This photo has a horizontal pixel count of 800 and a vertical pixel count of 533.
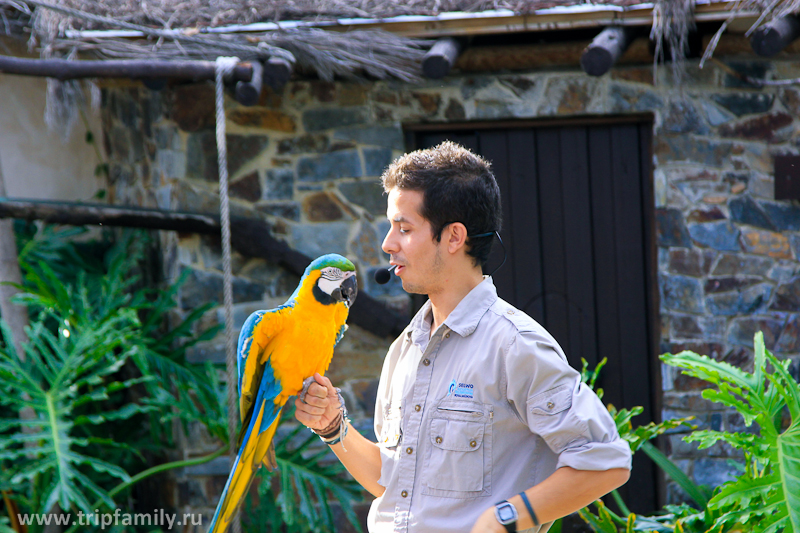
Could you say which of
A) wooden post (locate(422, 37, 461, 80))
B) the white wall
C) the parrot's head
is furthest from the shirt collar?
the white wall

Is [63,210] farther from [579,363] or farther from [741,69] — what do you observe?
[741,69]

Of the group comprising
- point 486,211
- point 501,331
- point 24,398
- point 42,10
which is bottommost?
point 24,398

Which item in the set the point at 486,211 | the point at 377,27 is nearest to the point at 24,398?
the point at 377,27

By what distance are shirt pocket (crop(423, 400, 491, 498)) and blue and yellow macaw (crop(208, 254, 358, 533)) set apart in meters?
0.43

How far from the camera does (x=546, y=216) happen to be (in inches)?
148

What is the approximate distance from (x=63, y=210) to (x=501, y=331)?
272 cm

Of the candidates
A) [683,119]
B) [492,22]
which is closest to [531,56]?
[492,22]

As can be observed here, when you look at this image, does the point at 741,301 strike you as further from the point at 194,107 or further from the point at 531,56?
the point at 194,107

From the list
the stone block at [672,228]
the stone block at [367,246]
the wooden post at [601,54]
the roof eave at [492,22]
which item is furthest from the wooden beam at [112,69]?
the stone block at [672,228]

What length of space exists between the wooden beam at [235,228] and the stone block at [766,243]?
1779 mm

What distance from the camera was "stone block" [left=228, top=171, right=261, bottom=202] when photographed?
12.3 feet

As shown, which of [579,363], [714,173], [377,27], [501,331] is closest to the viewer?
[501,331]

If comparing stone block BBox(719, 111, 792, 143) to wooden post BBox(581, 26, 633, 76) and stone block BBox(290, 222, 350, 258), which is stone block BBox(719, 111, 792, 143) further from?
stone block BBox(290, 222, 350, 258)

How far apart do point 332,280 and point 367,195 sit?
6.81 feet
